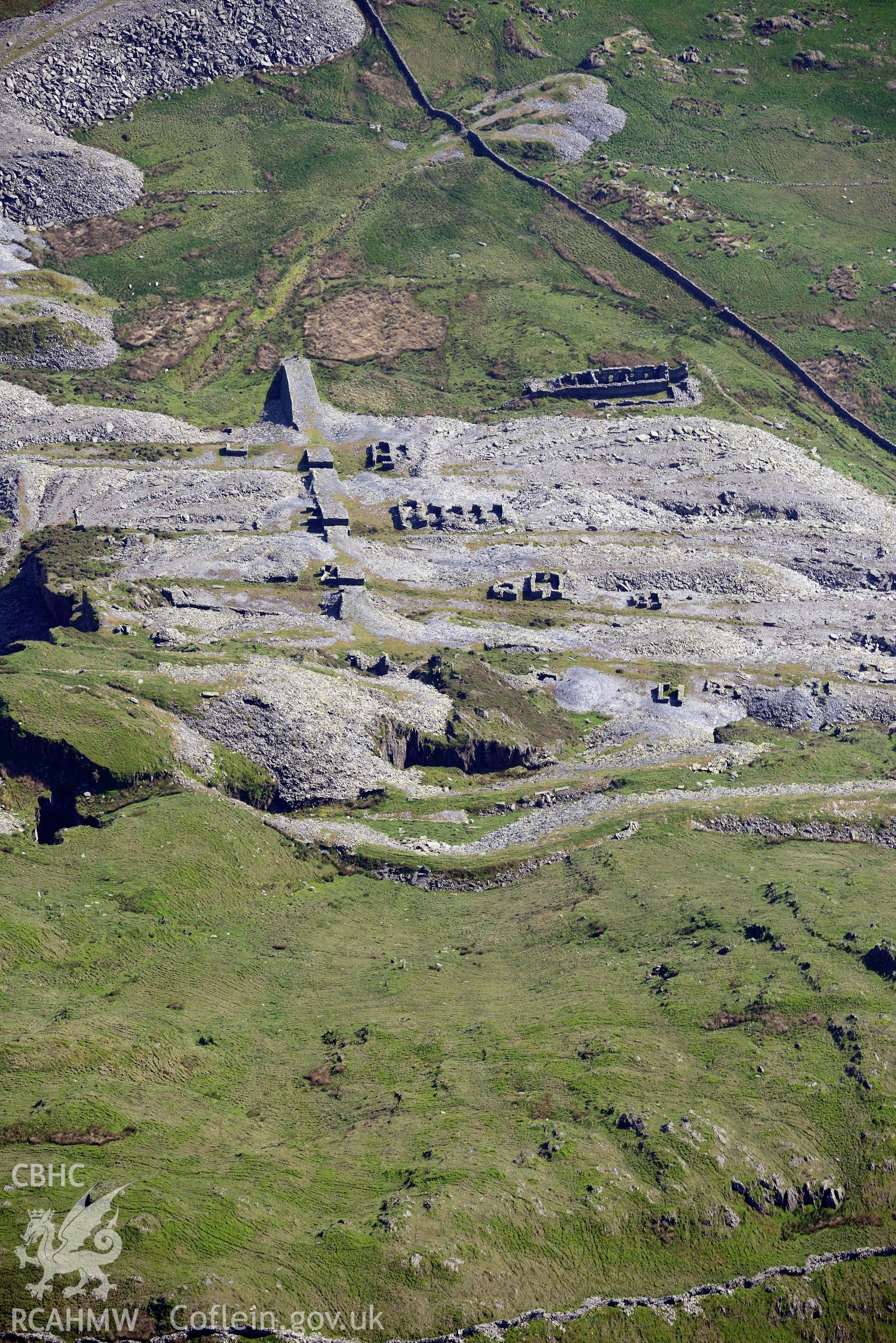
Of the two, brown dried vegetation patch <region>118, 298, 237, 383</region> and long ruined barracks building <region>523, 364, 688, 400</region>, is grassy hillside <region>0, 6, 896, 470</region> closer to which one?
brown dried vegetation patch <region>118, 298, 237, 383</region>

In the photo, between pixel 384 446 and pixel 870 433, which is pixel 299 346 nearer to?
pixel 384 446

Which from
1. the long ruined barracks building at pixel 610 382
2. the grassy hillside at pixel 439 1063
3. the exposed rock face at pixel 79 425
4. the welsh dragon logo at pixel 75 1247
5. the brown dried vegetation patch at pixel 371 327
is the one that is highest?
the welsh dragon logo at pixel 75 1247

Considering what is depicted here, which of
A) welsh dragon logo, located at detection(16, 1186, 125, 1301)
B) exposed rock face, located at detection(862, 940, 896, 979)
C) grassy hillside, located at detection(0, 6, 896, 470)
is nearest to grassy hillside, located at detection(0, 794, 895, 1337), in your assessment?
welsh dragon logo, located at detection(16, 1186, 125, 1301)

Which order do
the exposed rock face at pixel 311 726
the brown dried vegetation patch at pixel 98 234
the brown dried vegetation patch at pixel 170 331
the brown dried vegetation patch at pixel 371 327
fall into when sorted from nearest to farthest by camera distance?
the exposed rock face at pixel 311 726
the brown dried vegetation patch at pixel 170 331
the brown dried vegetation patch at pixel 371 327
the brown dried vegetation patch at pixel 98 234

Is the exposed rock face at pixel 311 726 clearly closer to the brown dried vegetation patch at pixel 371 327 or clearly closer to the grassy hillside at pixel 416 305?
the grassy hillside at pixel 416 305

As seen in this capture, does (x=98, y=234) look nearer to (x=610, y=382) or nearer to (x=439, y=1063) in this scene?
(x=610, y=382)

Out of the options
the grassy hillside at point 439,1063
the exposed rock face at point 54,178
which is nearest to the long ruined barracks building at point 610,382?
the exposed rock face at point 54,178

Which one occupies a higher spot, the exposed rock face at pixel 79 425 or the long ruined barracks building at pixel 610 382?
the long ruined barracks building at pixel 610 382
